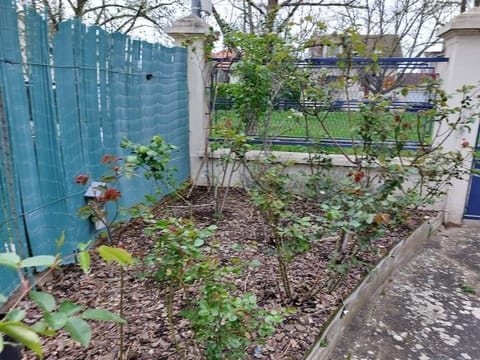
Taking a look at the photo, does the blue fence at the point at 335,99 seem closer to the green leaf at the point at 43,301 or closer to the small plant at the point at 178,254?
the small plant at the point at 178,254

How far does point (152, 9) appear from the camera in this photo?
8961 millimetres

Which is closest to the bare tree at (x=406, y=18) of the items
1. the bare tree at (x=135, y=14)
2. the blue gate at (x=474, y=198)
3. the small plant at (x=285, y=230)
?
the bare tree at (x=135, y=14)

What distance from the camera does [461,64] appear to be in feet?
12.9

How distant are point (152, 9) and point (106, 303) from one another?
336 inches

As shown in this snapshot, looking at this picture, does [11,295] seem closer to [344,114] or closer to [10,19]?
[10,19]

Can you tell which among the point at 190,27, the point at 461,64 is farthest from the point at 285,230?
the point at 190,27

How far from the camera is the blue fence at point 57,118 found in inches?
81.5

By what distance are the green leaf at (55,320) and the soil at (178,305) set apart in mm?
842

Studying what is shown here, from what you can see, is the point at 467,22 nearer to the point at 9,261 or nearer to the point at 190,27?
the point at 190,27

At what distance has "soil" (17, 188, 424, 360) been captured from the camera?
1.93 m

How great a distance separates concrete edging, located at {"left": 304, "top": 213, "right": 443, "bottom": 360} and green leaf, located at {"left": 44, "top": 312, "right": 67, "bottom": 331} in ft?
4.92

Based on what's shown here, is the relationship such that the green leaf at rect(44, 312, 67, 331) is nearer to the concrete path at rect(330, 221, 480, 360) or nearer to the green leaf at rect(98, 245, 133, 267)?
the green leaf at rect(98, 245, 133, 267)

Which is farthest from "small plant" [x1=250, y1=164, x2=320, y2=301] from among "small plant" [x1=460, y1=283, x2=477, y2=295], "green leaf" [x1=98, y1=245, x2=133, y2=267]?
"small plant" [x1=460, y1=283, x2=477, y2=295]

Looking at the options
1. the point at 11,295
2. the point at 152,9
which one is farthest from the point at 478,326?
the point at 152,9
